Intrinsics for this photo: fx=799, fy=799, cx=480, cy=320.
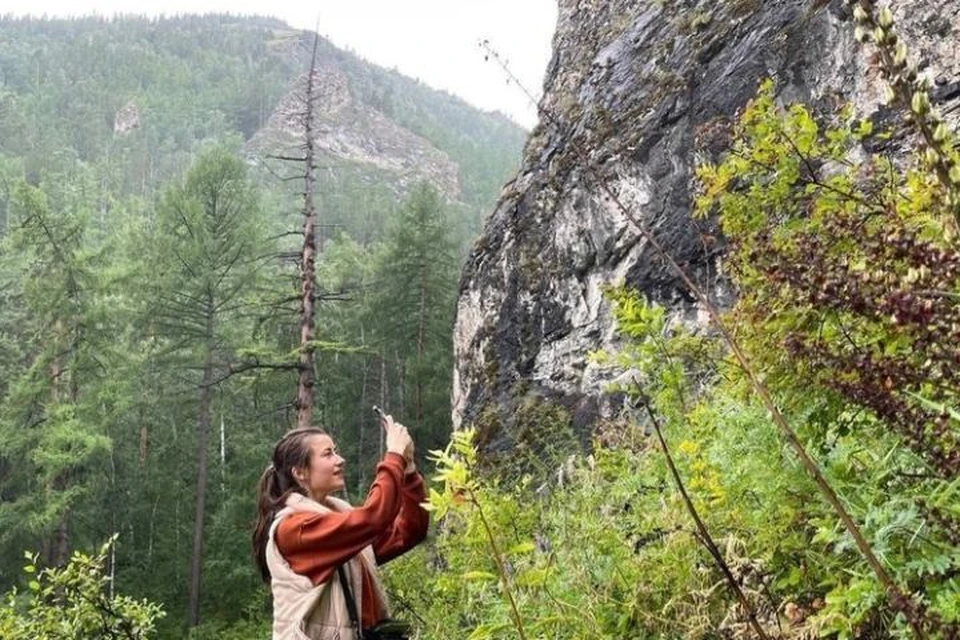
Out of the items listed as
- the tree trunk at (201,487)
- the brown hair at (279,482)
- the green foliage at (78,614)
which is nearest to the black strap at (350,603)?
the brown hair at (279,482)

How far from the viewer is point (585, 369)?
16.2 m

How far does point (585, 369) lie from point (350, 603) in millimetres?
13596

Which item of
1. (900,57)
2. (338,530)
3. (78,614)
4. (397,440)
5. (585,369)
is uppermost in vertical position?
(585,369)

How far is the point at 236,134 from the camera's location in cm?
12081

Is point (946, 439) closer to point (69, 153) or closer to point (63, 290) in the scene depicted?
point (63, 290)

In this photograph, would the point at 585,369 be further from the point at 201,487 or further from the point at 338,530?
the point at 201,487

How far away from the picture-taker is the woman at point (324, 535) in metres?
2.76

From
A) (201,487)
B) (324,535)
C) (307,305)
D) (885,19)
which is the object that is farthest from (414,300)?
(885,19)

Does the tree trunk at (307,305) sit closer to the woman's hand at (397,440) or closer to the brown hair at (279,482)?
the brown hair at (279,482)

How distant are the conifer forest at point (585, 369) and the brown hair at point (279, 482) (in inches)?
30.6

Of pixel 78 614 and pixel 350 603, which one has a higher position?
pixel 78 614

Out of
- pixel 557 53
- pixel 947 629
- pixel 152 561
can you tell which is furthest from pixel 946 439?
pixel 152 561

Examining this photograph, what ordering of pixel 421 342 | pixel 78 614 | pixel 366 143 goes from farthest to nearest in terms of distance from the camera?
pixel 366 143 < pixel 421 342 < pixel 78 614

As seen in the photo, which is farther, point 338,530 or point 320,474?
point 320,474
